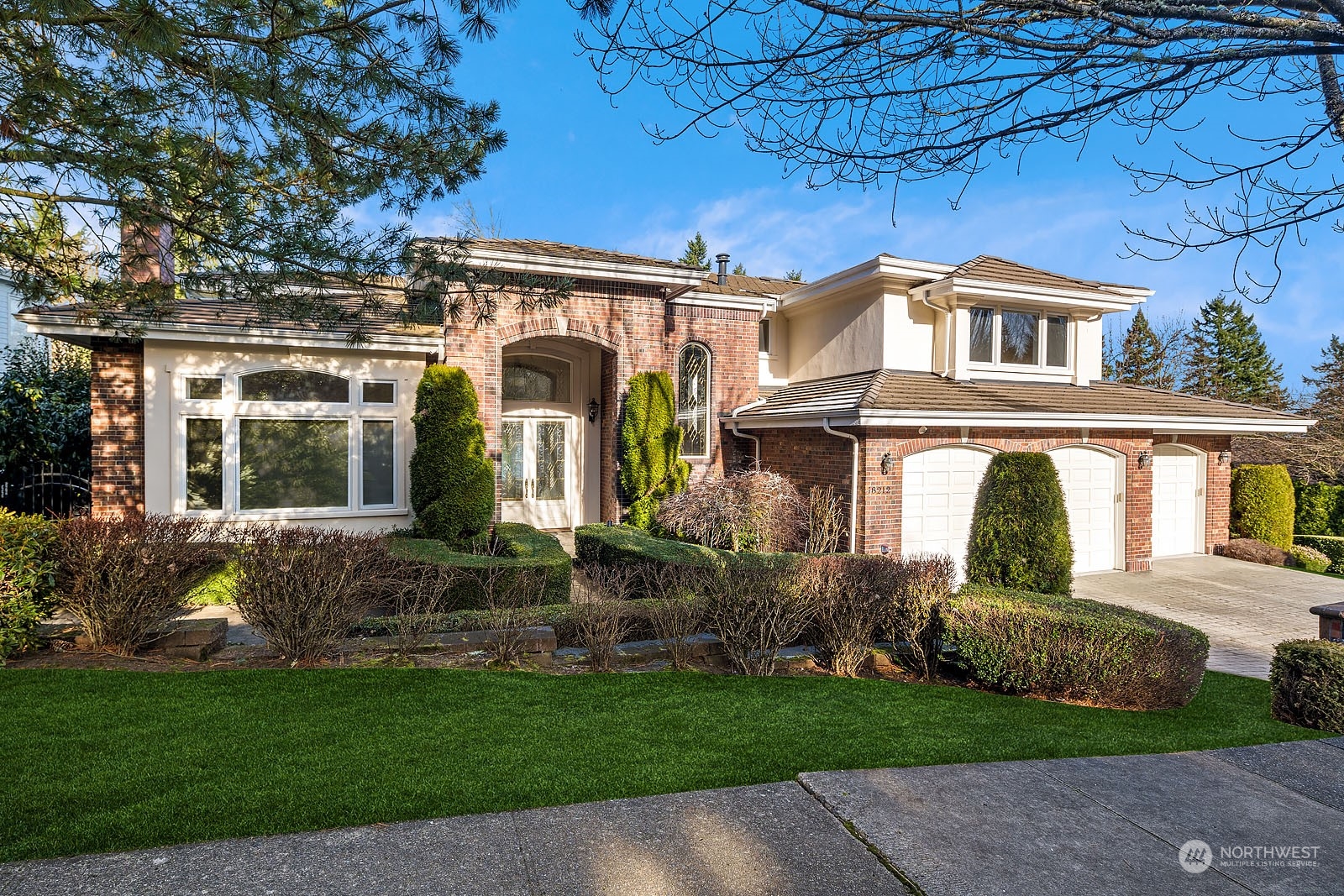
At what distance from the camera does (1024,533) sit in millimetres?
10234

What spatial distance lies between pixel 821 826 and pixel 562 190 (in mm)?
18177

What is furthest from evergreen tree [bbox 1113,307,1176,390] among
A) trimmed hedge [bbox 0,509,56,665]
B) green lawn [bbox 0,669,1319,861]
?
trimmed hedge [bbox 0,509,56,665]

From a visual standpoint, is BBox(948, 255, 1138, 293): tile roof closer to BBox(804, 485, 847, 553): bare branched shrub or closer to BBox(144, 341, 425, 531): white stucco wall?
BBox(804, 485, 847, 553): bare branched shrub

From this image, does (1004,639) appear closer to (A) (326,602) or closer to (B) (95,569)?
(A) (326,602)

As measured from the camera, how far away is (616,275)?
41.9 ft

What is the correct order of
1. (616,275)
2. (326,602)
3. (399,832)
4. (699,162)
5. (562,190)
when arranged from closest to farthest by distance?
(399,832) < (699,162) < (326,602) < (616,275) < (562,190)

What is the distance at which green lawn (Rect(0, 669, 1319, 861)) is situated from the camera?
137 inches

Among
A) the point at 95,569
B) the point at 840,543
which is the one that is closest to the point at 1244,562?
the point at 840,543

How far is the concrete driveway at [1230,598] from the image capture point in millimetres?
8750

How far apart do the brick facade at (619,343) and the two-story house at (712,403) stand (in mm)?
38

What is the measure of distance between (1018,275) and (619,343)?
8626 mm

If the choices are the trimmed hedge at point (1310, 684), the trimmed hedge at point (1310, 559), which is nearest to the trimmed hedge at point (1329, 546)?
the trimmed hedge at point (1310, 559)

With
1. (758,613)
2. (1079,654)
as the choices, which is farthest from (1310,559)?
(758,613)

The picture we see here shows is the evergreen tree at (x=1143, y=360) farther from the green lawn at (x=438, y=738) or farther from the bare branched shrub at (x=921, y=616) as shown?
the bare branched shrub at (x=921, y=616)
